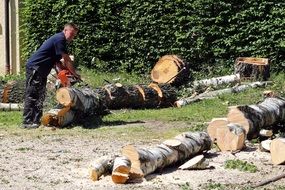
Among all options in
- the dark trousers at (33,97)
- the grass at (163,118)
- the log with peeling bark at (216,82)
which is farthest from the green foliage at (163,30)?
the dark trousers at (33,97)

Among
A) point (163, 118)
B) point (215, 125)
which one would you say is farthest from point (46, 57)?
point (215, 125)

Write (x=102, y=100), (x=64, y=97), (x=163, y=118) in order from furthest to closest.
→ (x=102, y=100)
(x=163, y=118)
(x=64, y=97)

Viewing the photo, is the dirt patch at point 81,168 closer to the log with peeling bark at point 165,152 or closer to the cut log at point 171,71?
the log with peeling bark at point 165,152

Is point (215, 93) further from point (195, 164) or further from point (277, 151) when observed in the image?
point (195, 164)

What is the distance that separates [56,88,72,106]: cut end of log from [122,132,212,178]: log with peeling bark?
300 cm

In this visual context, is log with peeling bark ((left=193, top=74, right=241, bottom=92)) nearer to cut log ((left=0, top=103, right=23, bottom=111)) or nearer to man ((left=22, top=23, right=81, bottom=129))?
cut log ((left=0, top=103, right=23, bottom=111))

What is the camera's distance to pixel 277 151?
8.20 meters

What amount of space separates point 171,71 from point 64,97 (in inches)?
206

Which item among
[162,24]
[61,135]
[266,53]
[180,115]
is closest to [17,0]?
[162,24]

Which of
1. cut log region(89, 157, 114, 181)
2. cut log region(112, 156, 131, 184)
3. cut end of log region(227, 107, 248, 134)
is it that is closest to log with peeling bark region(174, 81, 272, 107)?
cut end of log region(227, 107, 248, 134)

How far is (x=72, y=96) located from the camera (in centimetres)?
1104

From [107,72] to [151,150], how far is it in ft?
35.5

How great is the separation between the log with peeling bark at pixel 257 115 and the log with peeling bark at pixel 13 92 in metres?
5.74

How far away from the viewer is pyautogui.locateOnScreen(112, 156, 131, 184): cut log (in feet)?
23.6
